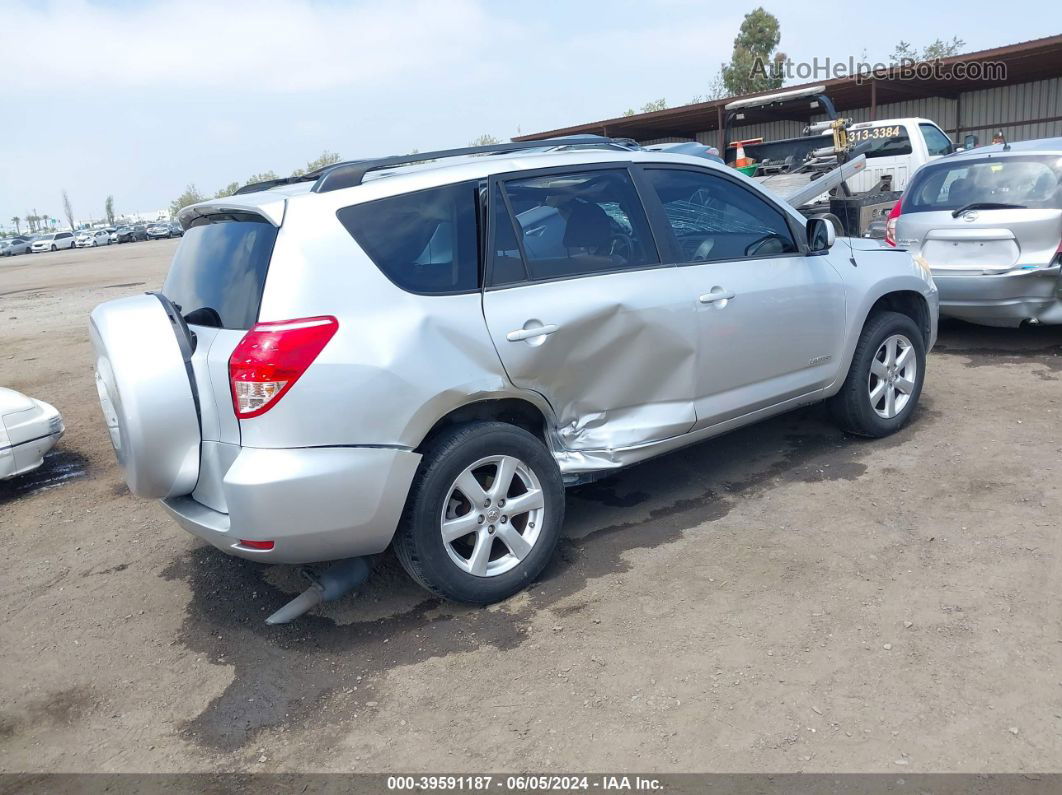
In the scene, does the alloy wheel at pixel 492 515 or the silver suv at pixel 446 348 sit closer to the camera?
the silver suv at pixel 446 348

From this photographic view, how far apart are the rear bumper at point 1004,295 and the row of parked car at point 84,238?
179ft

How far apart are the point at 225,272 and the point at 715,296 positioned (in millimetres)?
2231

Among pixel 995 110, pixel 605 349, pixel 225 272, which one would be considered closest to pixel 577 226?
pixel 605 349

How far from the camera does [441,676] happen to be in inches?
127

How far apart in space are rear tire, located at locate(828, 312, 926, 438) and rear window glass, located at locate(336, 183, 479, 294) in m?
2.56

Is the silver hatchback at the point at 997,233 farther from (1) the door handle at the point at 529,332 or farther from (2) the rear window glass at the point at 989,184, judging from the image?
(1) the door handle at the point at 529,332

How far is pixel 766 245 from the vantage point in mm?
4641

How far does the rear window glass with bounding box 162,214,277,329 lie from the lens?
3264mm

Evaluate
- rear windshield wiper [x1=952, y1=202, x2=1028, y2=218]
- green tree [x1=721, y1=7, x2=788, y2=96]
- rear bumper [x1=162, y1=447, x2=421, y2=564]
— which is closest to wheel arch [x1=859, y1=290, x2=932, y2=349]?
rear windshield wiper [x1=952, y1=202, x2=1028, y2=218]

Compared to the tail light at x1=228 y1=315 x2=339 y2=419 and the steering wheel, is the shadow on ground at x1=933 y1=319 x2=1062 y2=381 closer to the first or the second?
the steering wheel

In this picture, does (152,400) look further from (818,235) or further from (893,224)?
(893,224)

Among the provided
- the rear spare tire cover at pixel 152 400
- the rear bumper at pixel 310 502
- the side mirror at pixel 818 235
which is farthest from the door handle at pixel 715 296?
the rear spare tire cover at pixel 152 400

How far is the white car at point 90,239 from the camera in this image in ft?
194

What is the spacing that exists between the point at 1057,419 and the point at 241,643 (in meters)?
4.85
